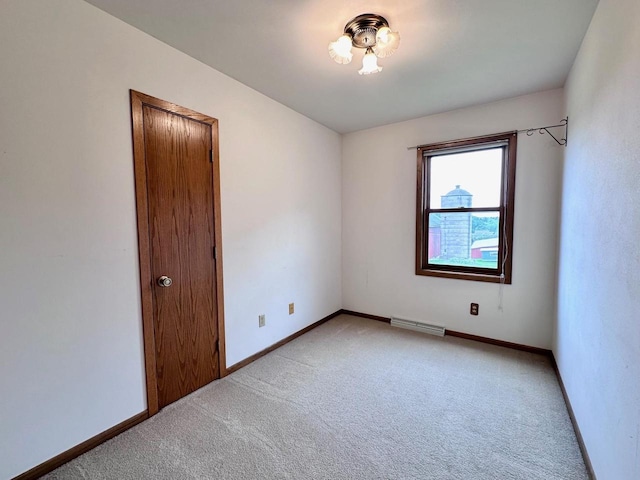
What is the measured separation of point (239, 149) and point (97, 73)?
1.03 meters

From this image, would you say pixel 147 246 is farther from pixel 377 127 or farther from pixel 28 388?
pixel 377 127

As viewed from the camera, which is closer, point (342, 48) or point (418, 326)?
point (342, 48)

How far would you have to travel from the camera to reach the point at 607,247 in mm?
1326

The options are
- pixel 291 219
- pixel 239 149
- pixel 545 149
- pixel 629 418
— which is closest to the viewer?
pixel 629 418

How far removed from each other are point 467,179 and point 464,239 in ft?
2.18

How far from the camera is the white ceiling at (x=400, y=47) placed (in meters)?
1.56

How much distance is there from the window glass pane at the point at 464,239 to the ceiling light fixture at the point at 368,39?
2009mm

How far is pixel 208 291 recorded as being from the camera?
2.23 metres

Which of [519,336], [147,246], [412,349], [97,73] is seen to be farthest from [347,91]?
[519,336]

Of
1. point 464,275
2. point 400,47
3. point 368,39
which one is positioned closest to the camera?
point 368,39

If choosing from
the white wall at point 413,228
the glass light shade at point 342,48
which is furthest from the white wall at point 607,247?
the glass light shade at point 342,48

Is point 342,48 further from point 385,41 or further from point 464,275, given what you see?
point 464,275

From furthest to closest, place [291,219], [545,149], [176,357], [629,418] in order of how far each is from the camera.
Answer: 1. [291,219]
2. [545,149]
3. [176,357]
4. [629,418]

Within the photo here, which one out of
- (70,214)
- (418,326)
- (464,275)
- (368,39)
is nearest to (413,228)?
(464,275)
